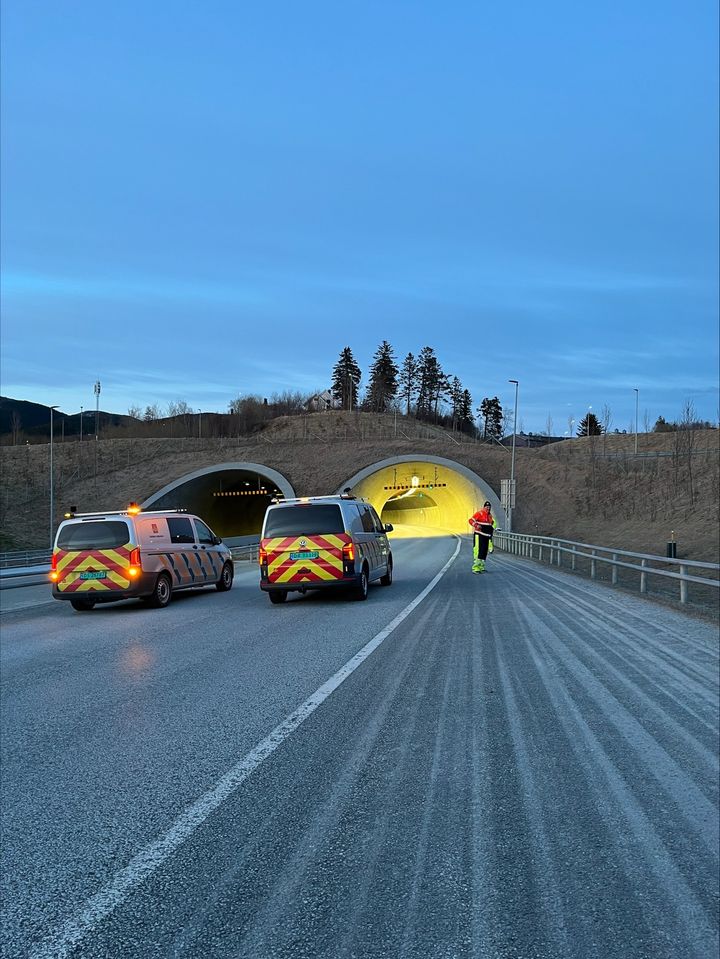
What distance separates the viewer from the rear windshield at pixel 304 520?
51.1 feet

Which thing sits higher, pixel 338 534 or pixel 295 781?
pixel 338 534

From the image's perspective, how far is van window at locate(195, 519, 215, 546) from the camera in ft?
59.8

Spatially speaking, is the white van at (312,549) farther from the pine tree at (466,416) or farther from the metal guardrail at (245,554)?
the pine tree at (466,416)

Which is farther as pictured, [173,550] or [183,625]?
[173,550]

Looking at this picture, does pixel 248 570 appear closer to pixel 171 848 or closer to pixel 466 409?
pixel 171 848

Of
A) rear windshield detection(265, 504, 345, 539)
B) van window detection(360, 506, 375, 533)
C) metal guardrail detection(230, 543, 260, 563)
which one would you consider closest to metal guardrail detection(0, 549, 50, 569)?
metal guardrail detection(230, 543, 260, 563)

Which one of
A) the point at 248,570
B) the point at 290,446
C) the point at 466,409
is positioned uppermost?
the point at 466,409

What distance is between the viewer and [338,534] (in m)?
15.4

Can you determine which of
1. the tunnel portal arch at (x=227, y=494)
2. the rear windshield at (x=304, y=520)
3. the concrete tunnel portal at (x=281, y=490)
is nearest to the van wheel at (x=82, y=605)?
the rear windshield at (x=304, y=520)

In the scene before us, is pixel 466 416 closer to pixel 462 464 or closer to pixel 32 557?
pixel 462 464

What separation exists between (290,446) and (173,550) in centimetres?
5807

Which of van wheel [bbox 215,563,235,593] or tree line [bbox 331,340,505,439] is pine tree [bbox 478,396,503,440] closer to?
tree line [bbox 331,340,505,439]

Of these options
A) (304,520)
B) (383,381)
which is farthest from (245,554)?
(383,381)

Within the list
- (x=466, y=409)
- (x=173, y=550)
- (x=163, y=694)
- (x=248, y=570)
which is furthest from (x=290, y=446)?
(x=466, y=409)
